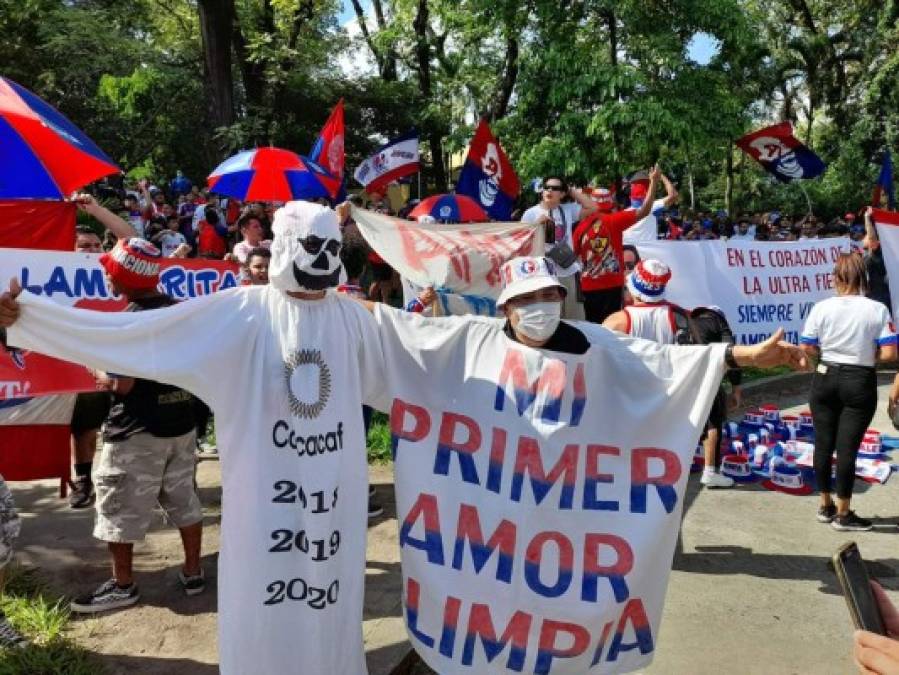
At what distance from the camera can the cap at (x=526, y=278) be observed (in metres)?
3.18

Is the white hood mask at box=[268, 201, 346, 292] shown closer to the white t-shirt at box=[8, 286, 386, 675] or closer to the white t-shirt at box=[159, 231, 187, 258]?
the white t-shirt at box=[8, 286, 386, 675]

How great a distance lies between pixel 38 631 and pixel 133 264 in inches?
75.1

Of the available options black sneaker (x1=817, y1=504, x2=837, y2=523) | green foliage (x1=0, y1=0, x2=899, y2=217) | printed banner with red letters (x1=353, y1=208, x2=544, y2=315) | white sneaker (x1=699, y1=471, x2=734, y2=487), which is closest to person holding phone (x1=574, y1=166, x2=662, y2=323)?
white sneaker (x1=699, y1=471, x2=734, y2=487)

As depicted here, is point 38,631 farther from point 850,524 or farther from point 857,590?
point 850,524

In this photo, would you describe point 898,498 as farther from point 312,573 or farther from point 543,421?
point 312,573

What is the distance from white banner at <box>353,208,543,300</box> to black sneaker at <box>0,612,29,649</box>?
9.91ft

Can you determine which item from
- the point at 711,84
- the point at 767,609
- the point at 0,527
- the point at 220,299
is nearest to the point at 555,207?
the point at 767,609

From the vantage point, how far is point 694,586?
4613 millimetres

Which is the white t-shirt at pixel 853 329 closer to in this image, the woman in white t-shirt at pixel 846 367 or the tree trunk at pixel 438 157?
the woman in white t-shirt at pixel 846 367

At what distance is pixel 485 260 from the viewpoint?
5.47 m

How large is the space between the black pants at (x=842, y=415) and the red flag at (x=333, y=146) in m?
4.84

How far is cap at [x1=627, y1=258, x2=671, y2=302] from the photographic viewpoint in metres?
4.92

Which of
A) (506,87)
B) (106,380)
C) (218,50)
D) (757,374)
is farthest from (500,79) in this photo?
(106,380)

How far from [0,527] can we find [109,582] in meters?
0.88
